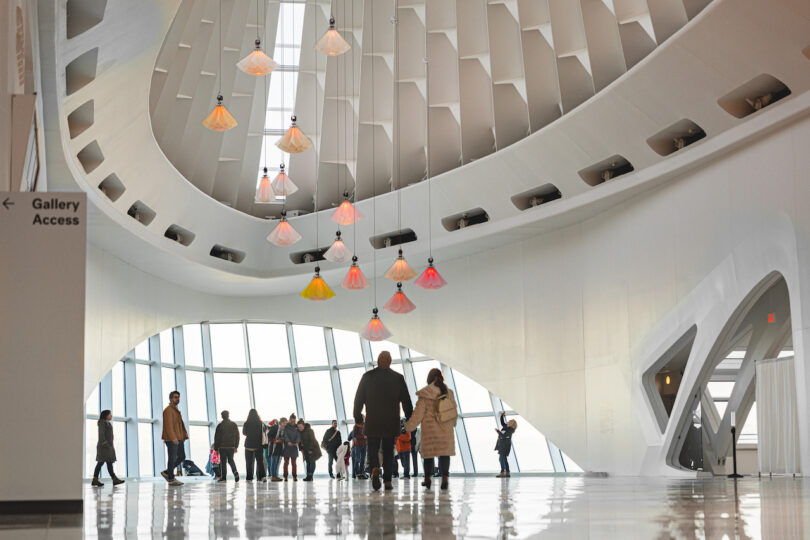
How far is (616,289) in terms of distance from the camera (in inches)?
806

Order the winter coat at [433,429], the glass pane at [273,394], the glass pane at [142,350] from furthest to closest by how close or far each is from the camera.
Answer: the glass pane at [273,394] < the glass pane at [142,350] < the winter coat at [433,429]

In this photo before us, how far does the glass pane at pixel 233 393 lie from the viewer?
95.9 feet

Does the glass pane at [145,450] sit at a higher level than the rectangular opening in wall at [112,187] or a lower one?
lower

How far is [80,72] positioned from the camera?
1436cm

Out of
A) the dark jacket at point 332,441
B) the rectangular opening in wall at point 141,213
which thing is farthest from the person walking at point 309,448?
the rectangular opening in wall at point 141,213

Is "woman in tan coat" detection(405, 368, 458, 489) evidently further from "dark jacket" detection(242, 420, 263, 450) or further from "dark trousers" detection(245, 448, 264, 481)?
"dark trousers" detection(245, 448, 264, 481)

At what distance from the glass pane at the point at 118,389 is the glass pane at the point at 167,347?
6.51 feet

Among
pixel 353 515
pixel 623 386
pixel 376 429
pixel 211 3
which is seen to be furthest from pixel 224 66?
pixel 353 515

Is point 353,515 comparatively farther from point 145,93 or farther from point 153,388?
point 153,388

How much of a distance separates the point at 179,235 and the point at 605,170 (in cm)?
1114

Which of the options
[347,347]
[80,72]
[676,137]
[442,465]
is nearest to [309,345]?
[347,347]

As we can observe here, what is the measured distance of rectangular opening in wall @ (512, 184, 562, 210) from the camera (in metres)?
21.3

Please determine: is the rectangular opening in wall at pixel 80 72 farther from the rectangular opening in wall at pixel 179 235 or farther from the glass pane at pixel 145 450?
the glass pane at pixel 145 450

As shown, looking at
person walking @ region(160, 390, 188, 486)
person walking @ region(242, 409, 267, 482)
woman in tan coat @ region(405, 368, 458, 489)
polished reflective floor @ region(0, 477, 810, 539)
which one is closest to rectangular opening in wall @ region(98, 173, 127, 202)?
person walking @ region(242, 409, 267, 482)
